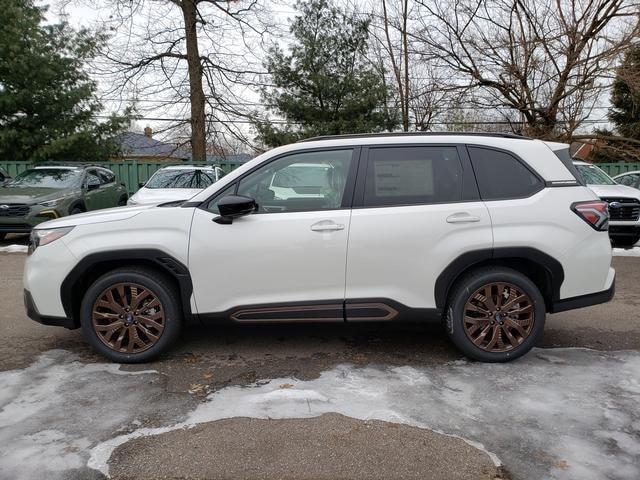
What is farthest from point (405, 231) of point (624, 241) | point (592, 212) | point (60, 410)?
point (624, 241)

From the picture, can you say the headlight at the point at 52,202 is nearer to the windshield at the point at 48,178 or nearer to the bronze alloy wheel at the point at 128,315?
the windshield at the point at 48,178

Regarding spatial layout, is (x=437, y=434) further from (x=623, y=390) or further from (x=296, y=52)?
(x=296, y=52)

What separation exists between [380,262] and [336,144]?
1028 mm

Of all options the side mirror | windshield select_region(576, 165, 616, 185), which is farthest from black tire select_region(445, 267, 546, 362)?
windshield select_region(576, 165, 616, 185)

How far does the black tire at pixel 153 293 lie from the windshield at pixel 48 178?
794cm

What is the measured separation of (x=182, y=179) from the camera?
11.3m

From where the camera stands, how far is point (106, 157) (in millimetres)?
17875

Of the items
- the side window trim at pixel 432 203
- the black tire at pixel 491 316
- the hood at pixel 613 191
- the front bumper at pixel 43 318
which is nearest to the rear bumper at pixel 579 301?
the black tire at pixel 491 316

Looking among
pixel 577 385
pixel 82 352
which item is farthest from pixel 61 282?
pixel 577 385

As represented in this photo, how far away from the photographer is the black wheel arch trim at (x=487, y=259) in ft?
12.9

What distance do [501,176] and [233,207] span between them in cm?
213

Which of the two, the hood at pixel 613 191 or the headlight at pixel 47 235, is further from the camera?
the hood at pixel 613 191

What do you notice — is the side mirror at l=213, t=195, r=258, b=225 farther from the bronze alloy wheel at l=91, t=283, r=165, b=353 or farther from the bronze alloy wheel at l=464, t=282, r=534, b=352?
the bronze alloy wheel at l=464, t=282, r=534, b=352

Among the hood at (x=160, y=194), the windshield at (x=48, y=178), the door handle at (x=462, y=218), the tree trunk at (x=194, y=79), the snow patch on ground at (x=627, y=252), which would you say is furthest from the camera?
the tree trunk at (x=194, y=79)
